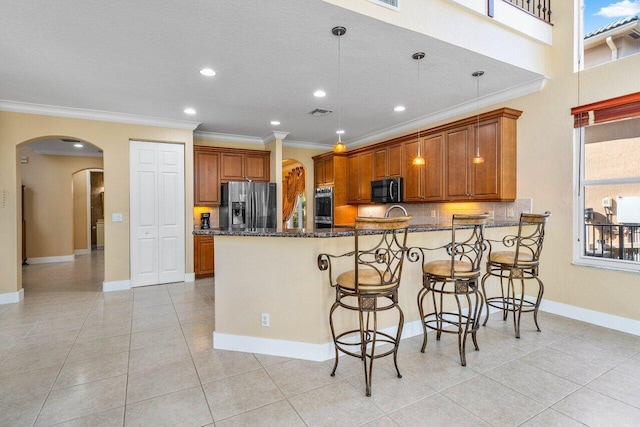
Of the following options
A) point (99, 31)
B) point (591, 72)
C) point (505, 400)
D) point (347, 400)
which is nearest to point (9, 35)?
point (99, 31)

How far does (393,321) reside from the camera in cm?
298

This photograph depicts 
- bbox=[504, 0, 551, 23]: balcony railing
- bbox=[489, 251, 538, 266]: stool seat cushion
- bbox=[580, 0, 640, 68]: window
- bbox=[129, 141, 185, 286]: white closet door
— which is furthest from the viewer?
bbox=[129, 141, 185, 286]: white closet door

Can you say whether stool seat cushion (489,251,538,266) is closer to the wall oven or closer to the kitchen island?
the kitchen island

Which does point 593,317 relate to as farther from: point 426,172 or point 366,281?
point 366,281

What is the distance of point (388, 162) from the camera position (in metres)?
5.61

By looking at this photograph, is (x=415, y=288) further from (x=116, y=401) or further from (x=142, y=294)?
(x=142, y=294)

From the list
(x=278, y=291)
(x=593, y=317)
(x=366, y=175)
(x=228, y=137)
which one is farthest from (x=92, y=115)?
(x=593, y=317)

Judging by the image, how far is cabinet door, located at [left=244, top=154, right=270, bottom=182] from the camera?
635cm

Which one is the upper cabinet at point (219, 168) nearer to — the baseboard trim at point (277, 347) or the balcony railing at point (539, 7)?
the baseboard trim at point (277, 347)

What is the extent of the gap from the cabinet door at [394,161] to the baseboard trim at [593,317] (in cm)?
274

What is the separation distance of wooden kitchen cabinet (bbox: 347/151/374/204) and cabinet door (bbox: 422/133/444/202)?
131 centimetres

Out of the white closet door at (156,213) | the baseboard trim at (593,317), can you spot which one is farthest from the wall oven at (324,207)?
the baseboard trim at (593,317)

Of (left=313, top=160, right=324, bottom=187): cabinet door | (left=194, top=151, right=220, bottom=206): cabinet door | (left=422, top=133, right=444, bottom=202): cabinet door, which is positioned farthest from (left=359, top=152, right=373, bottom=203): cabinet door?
(left=194, top=151, right=220, bottom=206): cabinet door

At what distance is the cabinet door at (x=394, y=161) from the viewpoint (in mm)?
5391
